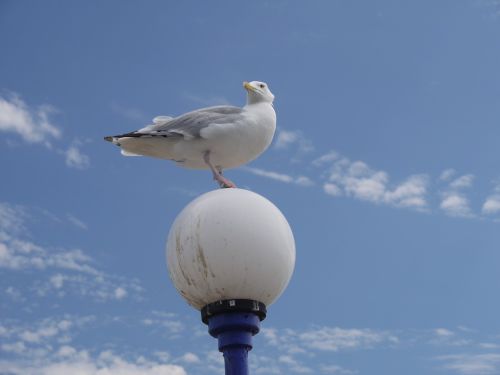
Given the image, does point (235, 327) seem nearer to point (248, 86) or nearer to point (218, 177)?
point (218, 177)

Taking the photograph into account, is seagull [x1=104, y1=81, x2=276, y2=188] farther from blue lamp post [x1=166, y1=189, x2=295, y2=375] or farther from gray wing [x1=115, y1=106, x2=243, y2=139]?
blue lamp post [x1=166, y1=189, x2=295, y2=375]

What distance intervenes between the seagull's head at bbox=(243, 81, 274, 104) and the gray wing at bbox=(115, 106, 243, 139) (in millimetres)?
299

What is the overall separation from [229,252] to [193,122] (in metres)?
2.42

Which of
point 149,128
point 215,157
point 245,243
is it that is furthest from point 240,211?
point 149,128

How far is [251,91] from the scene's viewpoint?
6.98m

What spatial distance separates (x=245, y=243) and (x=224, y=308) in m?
0.49

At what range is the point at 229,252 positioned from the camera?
4.41 metres

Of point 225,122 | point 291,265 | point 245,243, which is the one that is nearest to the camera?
point 245,243

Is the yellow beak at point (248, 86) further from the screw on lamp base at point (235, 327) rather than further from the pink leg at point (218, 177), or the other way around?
the screw on lamp base at point (235, 327)

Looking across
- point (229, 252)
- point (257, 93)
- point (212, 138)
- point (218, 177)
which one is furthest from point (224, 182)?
point (229, 252)

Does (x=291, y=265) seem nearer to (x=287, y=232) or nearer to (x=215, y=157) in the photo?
(x=287, y=232)

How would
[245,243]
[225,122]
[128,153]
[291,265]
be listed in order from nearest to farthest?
[245,243] < [291,265] < [225,122] < [128,153]

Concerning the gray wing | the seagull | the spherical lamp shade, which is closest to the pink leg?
the seagull

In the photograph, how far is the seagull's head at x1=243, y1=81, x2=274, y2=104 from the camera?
22.8ft
